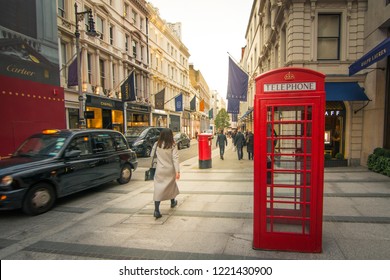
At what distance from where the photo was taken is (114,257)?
142 inches

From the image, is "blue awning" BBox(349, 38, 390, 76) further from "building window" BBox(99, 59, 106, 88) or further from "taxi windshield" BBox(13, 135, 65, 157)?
"building window" BBox(99, 59, 106, 88)

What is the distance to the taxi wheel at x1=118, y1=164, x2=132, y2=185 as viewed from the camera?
8.45 metres

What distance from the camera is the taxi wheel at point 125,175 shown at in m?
8.45

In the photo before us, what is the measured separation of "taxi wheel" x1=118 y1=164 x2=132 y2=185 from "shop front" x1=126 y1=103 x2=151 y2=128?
1941 centimetres

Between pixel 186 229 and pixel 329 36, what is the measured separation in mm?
11587

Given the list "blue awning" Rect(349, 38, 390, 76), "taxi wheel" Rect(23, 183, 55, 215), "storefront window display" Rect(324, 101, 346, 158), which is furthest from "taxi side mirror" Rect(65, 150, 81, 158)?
"storefront window display" Rect(324, 101, 346, 158)

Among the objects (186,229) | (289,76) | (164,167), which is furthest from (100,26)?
(289,76)

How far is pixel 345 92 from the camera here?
34.8 feet

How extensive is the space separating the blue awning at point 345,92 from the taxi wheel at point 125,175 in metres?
8.64

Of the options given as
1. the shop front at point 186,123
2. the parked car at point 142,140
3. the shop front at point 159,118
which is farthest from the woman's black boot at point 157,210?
the shop front at point 186,123

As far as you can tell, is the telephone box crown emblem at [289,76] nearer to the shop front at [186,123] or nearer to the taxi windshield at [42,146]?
the taxi windshield at [42,146]

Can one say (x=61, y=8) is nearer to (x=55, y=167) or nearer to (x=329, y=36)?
(x=55, y=167)
